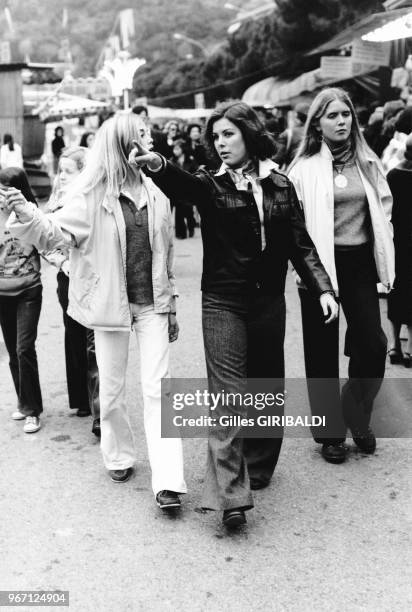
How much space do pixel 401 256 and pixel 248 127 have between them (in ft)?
9.66

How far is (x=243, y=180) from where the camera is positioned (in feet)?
12.6

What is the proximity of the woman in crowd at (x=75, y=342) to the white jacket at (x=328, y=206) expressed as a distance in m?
1.54

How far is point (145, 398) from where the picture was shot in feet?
13.6

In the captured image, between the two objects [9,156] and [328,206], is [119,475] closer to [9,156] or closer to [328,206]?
[328,206]

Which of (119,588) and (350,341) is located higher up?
(350,341)

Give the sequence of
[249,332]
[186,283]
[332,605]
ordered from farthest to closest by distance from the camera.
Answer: [186,283] → [249,332] → [332,605]

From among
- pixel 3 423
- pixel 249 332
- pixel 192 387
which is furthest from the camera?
pixel 192 387

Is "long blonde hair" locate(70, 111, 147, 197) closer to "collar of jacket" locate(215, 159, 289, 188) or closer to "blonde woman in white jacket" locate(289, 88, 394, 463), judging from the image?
"collar of jacket" locate(215, 159, 289, 188)

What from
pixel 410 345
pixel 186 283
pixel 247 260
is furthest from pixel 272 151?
pixel 186 283

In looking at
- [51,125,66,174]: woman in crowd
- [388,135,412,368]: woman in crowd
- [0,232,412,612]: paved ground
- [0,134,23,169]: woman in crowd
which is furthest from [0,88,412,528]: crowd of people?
[51,125,66,174]: woman in crowd

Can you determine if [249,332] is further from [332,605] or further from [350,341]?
[332,605]

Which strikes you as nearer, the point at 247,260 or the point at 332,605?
the point at 332,605

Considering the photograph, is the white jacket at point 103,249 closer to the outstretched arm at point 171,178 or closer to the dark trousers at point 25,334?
the outstretched arm at point 171,178

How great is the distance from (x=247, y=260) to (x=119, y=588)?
5.20ft
